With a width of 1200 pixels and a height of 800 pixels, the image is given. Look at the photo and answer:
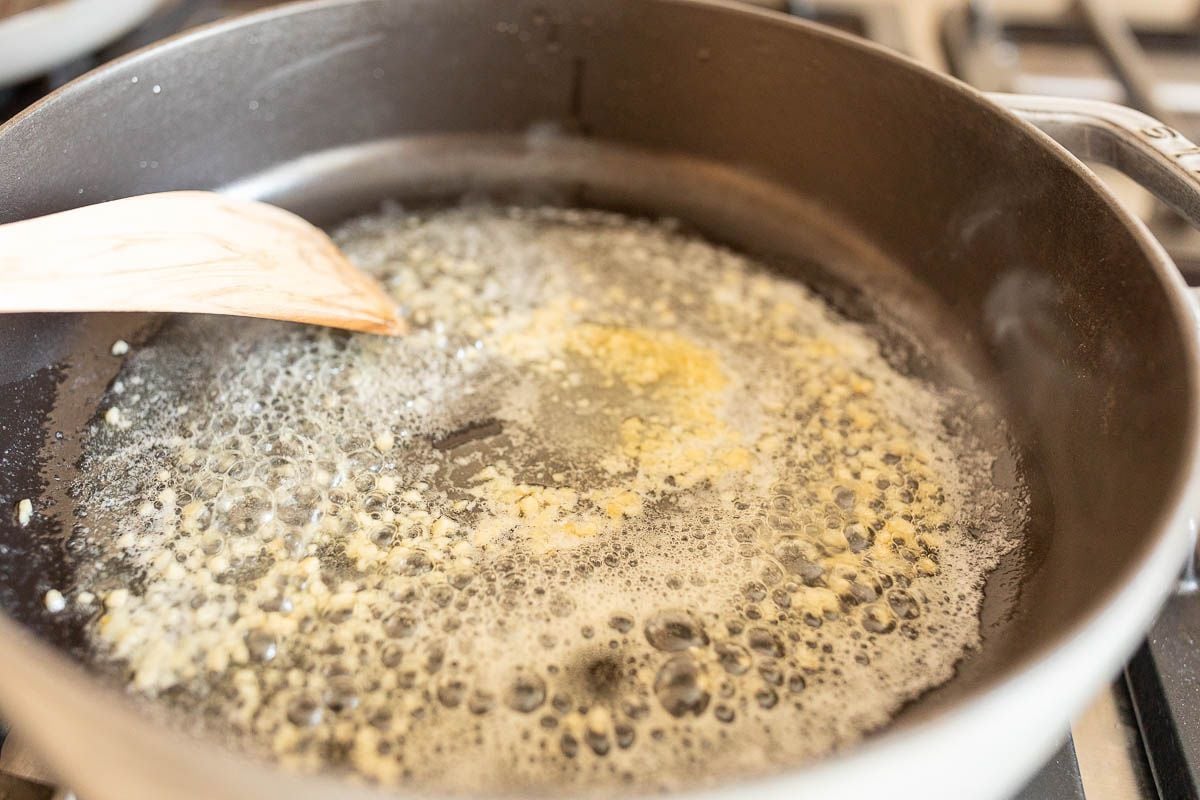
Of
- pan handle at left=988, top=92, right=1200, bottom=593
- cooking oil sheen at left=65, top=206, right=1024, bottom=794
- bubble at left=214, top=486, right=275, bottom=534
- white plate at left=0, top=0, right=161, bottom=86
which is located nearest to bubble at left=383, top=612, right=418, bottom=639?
cooking oil sheen at left=65, top=206, right=1024, bottom=794

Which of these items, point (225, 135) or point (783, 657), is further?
point (225, 135)

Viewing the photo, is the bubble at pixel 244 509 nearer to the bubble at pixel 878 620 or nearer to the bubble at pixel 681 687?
the bubble at pixel 681 687

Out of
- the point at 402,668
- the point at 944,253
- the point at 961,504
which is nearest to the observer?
the point at 402,668

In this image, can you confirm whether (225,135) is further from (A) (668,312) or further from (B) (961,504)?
(B) (961,504)

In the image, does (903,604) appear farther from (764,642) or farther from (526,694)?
(526,694)

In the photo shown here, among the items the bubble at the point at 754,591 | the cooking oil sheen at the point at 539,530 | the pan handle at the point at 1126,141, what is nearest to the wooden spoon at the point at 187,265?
the cooking oil sheen at the point at 539,530

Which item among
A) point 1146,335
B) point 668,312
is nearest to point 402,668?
point 668,312
